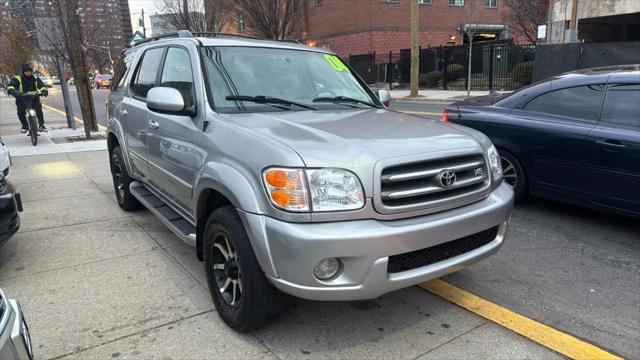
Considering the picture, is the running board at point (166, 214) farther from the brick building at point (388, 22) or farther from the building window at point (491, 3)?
the building window at point (491, 3)

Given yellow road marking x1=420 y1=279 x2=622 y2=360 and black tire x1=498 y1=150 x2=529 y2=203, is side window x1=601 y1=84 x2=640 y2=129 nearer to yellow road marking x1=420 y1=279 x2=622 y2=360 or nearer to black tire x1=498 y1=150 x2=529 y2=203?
black tire x1=498 y1=150 x2=529 y2=203

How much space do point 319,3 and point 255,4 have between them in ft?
37.9

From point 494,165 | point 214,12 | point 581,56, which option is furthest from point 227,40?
point 214,12

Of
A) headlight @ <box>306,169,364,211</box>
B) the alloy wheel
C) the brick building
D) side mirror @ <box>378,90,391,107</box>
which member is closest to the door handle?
side mirror @ <box>378,90,391,107</box>

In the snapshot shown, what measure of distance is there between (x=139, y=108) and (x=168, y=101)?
1.44m

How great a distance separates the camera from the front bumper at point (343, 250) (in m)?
2.51

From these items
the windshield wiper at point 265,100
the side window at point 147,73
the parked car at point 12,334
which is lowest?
the parked car at point 12,334

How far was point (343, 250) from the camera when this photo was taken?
2.51m

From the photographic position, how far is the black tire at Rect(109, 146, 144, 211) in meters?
5.38

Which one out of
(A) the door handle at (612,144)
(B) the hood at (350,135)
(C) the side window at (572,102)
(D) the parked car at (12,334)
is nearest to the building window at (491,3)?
(C) the side window at (572,102)

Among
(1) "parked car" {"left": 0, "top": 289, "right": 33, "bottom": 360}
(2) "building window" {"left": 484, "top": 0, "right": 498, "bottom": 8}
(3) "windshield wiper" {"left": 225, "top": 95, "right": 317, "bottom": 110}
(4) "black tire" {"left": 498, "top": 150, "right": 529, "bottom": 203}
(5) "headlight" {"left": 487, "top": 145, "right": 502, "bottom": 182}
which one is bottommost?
(4) "black tire" {"left": 498, "top": 150, "right": 529, "bottom": 203}

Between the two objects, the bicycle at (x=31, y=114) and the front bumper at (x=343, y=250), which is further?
the bicycle at (x=31, y=114)

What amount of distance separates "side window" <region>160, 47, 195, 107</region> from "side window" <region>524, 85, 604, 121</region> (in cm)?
361

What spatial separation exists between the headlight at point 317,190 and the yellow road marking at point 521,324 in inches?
53.3
